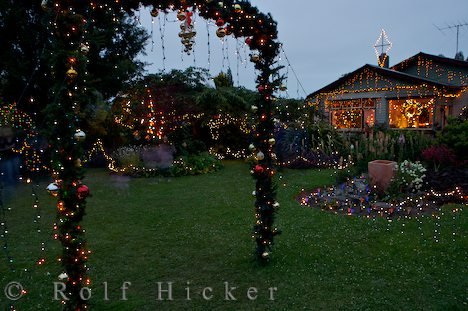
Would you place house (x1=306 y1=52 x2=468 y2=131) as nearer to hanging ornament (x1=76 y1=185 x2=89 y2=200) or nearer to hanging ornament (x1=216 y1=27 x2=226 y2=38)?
hanging ornament (x1=216 y1=27 x2=226 y2=38)

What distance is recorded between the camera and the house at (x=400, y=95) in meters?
17.4

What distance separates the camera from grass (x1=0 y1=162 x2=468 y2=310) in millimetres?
3982

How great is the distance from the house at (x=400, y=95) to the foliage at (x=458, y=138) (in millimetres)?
6428

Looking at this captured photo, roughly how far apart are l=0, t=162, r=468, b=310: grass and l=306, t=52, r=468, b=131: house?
1134cm

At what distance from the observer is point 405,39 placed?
9781cm

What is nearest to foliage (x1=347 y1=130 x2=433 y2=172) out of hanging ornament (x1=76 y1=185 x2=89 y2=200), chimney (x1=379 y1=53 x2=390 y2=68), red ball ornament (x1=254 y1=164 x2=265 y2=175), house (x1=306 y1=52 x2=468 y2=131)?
house (x1=306 y1=52 x2=468 y2=131)

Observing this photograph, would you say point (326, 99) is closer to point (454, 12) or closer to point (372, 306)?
point (372, 306)

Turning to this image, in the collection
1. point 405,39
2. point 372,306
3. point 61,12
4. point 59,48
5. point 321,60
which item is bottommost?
point 372,306

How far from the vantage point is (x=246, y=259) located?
509cm

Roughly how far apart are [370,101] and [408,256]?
1578 cm

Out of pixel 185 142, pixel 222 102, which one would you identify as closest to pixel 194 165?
pixel 185 142

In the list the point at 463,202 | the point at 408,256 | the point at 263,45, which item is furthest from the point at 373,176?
the point at 263,45

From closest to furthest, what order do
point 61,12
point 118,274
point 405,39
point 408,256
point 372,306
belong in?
point 61,12, point 372,306, point 118,274, point 408,256, point 405,39

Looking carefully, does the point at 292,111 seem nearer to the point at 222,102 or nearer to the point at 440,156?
the point at 222,102
